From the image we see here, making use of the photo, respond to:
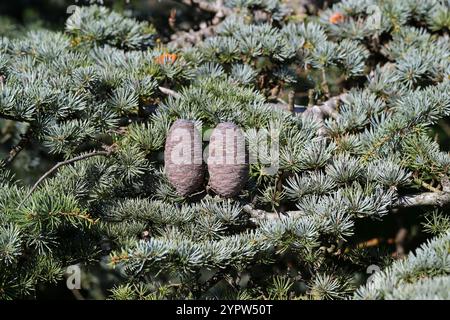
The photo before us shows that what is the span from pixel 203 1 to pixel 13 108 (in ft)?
3.69

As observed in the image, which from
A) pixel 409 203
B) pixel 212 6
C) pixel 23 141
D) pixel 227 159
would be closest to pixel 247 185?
pixel 227 159

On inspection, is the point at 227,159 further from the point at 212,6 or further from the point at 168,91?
the point at 212,6

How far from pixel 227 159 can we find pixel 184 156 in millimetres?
98

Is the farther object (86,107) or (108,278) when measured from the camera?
(108,278)

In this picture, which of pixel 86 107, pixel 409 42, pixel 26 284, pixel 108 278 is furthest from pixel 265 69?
pixel 108 278

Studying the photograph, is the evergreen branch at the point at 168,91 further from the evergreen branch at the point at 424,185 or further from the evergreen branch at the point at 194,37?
the evergreen branch at the point at 424,185

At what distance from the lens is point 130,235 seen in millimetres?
1507

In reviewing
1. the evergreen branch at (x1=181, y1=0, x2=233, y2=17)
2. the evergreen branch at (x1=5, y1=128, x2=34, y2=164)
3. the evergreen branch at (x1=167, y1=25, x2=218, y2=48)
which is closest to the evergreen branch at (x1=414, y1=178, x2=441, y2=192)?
the evergreen branch at (x1=5, y1=128, x2=34, y2=164)

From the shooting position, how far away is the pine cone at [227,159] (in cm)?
144

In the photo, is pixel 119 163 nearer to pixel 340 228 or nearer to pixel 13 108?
pixel 13 108

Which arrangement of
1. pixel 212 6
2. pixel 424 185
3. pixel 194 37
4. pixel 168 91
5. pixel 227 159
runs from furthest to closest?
pixel 212 6, pixel 194 37, pixel 168 91, pixel 424 185, pixel 227 159

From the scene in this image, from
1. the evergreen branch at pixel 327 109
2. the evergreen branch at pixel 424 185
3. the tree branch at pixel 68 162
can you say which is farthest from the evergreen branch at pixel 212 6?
the evergreen branch at pixel 424 185

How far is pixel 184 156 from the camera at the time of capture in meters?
1.47
